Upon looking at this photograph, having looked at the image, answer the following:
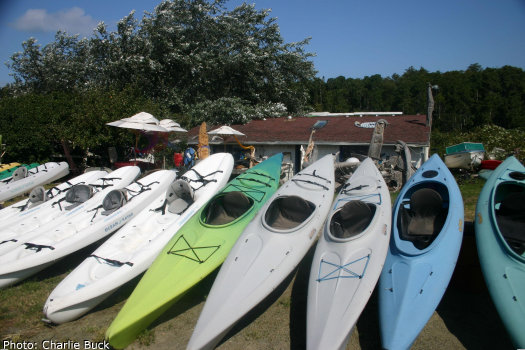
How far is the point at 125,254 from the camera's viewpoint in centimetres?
512

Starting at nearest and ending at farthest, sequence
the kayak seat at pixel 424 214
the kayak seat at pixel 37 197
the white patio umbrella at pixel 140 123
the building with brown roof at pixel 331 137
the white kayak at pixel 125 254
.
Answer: the white kayak at pixel 125 254
the kayak seat at pixel 424 214
the kayak seat at pixel 37 197
the white patio umbrella at pixel 140 123
the building with brown roof at pixel 331 137

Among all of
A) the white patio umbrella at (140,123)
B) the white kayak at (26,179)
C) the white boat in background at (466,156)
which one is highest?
the white patio umbrella at (140,123)

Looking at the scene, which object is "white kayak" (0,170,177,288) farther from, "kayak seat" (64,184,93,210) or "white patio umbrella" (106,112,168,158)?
"white patio umbrella" (106,112,168,158)

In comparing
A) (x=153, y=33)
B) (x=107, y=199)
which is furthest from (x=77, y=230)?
(x=153, y=33)

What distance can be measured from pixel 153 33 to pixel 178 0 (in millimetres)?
2439

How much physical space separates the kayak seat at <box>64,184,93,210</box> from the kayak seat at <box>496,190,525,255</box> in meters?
7.52

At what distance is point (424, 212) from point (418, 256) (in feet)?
4.87

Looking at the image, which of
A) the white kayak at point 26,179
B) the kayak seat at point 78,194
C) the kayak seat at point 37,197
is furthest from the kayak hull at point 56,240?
the white kayak at point 26,179

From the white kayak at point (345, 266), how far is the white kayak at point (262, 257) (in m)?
0.33

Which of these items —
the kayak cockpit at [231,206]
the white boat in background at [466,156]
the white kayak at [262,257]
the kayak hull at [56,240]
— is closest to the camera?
the white kayak at [262,257]

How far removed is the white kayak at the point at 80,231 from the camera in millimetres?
5070

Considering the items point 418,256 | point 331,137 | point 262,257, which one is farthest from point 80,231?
point 331,137

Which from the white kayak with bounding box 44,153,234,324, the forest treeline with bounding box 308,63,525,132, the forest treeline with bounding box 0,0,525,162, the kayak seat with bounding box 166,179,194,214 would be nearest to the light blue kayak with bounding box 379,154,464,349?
the white kayak with bounding box 44,153,234,324

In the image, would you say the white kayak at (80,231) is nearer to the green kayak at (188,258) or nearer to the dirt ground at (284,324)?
the dirt ground at (284,324)
